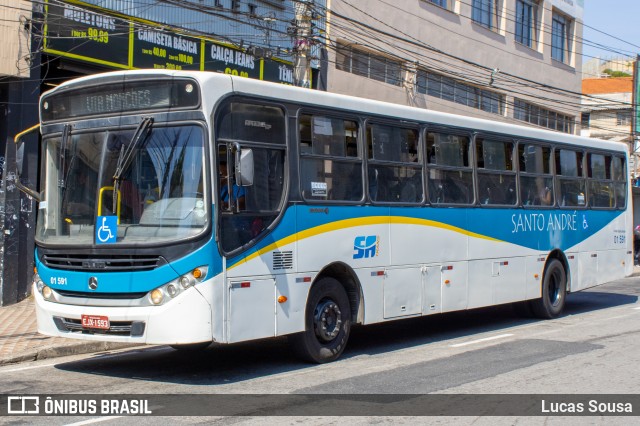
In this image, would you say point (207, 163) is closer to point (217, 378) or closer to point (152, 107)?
point (152, 107)

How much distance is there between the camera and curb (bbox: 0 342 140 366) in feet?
34.7

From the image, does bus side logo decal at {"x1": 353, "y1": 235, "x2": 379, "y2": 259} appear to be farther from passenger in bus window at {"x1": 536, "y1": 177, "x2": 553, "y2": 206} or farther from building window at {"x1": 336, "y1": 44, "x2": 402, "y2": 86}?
building window at {"x1": 336, "y1": 44, "x2": 402, "y2": 86}

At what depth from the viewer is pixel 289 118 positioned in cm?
1000

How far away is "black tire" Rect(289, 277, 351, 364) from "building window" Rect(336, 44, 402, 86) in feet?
41.3

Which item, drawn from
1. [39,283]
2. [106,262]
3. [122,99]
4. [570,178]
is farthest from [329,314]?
[570,178]

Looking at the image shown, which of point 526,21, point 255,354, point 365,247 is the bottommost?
point 255,354

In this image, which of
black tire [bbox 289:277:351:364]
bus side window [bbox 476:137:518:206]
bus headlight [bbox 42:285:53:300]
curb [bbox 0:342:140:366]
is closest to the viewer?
bus headlight [bbox 42:285:53:300]

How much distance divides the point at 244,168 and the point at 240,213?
58cm

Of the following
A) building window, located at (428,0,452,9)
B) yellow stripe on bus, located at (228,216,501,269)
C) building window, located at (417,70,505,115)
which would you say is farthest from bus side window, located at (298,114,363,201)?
building window, located at (428,0,452,9)

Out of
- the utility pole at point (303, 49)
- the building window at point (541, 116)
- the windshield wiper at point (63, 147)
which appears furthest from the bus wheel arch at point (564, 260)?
the building window at point (541, 116)

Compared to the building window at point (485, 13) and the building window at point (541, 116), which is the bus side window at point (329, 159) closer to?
the building window at point (485, 13)

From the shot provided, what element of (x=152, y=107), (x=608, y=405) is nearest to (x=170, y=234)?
(x=152, y=107)

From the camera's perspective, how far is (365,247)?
11.0 m

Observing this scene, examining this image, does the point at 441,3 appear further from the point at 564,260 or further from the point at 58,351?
the point at 58,351
